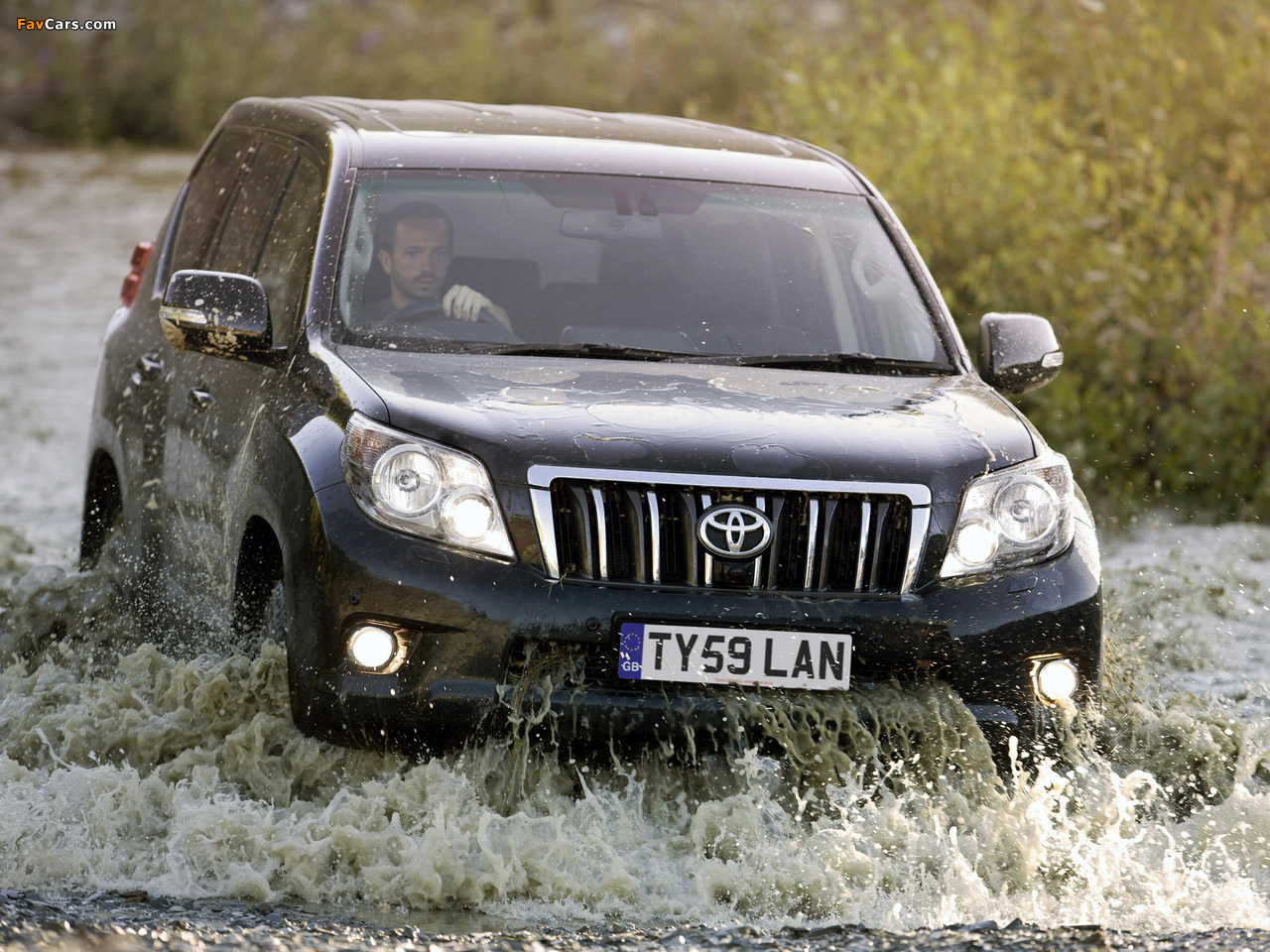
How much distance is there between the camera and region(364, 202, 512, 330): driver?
5395 mm

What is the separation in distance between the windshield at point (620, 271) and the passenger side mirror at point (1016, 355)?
8.4 inches

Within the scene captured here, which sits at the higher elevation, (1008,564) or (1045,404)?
(1008,564)

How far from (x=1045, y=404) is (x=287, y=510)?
6.81 meters

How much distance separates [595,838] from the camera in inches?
168

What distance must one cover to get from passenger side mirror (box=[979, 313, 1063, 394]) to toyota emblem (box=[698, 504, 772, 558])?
164 cm

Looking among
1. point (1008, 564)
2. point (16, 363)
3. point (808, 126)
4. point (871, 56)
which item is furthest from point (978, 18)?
point (1008, 564)

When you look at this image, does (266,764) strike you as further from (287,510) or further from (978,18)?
(978,18)

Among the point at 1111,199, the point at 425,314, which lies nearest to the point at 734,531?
the point at 425,314

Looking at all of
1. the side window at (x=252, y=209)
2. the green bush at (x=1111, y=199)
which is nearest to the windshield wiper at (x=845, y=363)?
the side window at (x=252, y=209)

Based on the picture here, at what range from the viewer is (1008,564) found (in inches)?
181

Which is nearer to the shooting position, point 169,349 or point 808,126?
point 169,349

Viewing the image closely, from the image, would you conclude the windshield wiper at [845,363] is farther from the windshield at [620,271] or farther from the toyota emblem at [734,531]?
the toyota emblem at [734,531]

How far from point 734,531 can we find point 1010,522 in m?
0.70

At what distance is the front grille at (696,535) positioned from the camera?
434 cm
